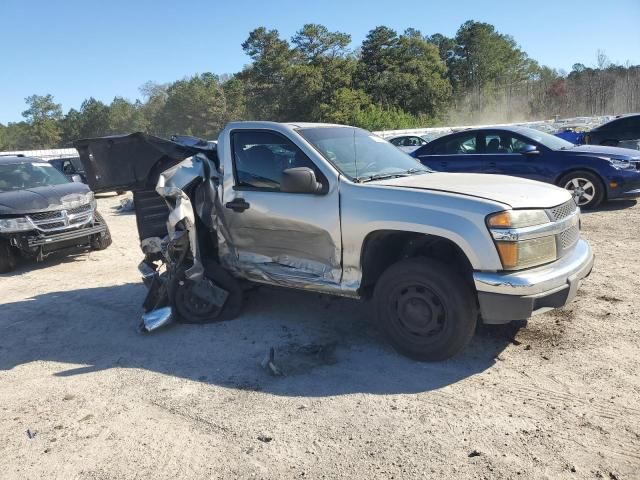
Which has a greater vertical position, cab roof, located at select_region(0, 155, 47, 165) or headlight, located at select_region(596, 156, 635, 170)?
cab roof, located at select_region(0, 155, 47, 165)

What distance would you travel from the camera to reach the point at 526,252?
3672 mm

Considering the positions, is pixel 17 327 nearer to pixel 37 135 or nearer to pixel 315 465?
pixel 315 465

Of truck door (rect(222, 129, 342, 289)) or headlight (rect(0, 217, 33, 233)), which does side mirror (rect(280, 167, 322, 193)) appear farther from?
headlight (rect(0, 217, 33, 233))

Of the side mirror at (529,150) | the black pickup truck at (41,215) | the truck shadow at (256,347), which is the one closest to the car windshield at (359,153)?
the truck shadow at (256,347)

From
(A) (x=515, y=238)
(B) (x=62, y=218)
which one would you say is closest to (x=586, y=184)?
(A) (x=515, y=238)

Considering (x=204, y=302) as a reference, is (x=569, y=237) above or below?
above

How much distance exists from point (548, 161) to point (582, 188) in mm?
811

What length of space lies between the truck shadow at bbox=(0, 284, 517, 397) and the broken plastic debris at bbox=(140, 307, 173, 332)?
0.11 meters

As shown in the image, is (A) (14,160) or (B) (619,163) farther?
(A) (14,160)

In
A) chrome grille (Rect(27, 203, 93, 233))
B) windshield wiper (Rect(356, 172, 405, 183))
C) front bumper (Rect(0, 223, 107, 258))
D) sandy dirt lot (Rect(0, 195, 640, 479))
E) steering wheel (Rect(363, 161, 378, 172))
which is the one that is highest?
steering wheel (Rect(363, 161, 378, 172))

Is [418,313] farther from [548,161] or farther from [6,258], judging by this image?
[6,258]

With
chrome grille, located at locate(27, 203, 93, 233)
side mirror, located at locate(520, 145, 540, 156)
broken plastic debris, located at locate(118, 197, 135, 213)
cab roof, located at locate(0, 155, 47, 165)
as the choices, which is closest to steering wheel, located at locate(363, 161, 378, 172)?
side mirror, located at locate(520, 145, 540, 156)

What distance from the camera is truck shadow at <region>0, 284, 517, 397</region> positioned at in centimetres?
389

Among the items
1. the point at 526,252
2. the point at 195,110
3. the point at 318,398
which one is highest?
the point at 195,110
